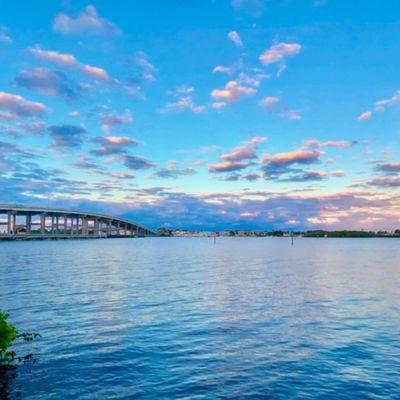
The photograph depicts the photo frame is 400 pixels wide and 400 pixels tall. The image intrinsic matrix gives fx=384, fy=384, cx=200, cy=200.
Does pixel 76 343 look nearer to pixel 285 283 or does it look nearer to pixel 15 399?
pixel 15 399

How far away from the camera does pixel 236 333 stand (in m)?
28.0

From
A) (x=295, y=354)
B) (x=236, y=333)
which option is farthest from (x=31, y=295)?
(x=295, y=354)

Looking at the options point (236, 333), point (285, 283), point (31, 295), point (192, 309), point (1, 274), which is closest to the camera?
point (236, 333)

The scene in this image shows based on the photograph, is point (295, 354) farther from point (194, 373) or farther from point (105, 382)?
point (105, 382)

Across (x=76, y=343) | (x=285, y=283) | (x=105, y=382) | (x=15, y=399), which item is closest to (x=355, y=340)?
(x=105, y=382)

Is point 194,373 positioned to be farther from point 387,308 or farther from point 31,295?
point 31,295

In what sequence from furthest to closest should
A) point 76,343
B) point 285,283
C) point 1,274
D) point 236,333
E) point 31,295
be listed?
point 1,274 < point 285,283 < point 31,295 < point 236,333 < point 76,343

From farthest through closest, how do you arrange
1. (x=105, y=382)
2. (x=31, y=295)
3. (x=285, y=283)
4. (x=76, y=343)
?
(x=285, y=283) → (x=31, y=295) → (x=76, y=343) → (x=105, y=382)

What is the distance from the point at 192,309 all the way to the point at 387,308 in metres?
19.2

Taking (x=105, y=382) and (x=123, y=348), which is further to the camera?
(x=123, y=348)

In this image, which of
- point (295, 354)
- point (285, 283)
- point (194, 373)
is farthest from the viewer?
point (285, 283)

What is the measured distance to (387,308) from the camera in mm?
37750

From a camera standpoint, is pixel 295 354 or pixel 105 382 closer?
pixel 105 382

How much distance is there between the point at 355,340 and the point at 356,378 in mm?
7265
